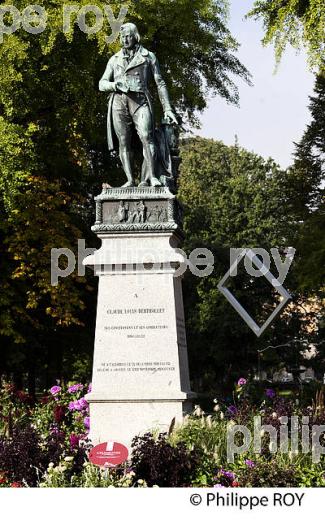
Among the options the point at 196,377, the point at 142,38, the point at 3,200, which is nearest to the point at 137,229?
the point at 3,200

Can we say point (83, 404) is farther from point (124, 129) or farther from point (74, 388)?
point (124, 129)

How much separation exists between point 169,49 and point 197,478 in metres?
15.9

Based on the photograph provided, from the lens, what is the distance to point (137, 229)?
12.5m

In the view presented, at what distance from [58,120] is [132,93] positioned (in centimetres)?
982

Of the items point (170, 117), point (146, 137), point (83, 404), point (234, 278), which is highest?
point (234, 278)

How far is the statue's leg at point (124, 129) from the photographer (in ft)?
43.0

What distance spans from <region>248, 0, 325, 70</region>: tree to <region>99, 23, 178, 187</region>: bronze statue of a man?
169 inches

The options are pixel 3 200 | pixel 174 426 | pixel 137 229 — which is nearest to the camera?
pixel 174 426

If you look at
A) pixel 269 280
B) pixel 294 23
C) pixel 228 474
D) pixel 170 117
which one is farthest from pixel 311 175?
pixel 228 474

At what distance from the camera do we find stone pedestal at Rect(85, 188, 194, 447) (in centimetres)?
1192

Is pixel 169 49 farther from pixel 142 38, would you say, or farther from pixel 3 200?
pixel 3 200

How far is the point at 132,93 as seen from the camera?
1303 centimetres

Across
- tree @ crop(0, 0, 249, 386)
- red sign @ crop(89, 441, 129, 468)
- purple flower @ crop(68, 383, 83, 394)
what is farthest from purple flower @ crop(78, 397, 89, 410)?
tree @ crop(0, 0, 249, 386)
